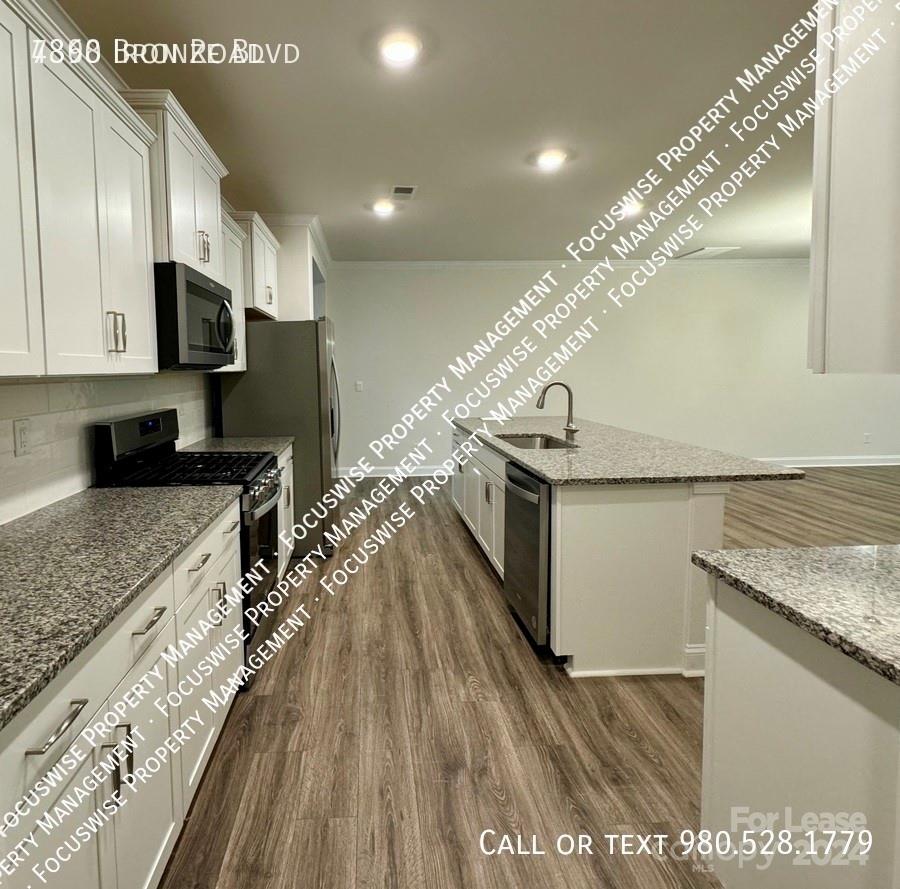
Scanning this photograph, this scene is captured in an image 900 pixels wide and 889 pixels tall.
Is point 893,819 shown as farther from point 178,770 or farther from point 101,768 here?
point 178,770

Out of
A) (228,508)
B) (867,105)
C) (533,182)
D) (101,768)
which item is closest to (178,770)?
(101,768)

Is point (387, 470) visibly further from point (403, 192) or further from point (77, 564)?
point (77, 564)

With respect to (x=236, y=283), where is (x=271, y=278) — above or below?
above

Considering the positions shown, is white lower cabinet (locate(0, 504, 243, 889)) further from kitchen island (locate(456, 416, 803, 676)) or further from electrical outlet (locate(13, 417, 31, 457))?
kitchen island (locate(456, 416, 803, 676))

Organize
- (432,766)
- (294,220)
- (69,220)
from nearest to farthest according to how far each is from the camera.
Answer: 1. (69,220)
2. (432,766)
3. (294,220)

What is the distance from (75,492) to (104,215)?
100 cm

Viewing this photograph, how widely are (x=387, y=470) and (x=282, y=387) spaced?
134 inches

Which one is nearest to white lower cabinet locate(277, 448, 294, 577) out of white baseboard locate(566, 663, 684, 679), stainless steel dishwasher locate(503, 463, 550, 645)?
stainless steel dishwasher locate(503, 463, 550, 645)

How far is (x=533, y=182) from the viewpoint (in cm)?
421

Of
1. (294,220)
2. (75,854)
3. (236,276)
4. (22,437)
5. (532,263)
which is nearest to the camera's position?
(75,854)

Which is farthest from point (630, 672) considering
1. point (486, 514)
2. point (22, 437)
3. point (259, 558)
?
point (22, 437)

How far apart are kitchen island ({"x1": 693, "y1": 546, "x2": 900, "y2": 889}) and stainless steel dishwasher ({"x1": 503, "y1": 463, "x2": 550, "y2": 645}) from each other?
122cm

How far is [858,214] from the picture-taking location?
923 mm

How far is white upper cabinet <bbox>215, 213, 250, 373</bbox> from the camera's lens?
337cm
